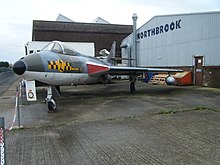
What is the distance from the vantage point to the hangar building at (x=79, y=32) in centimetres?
3625

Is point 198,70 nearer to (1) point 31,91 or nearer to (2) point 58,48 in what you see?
(2) point 58,48

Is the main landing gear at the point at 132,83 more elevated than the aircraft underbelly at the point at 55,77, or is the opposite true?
the aircraft underbelly at the point at 55,77

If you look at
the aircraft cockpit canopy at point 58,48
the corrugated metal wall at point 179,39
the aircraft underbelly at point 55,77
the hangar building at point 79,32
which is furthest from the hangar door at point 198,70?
the hangar building at point 79,32

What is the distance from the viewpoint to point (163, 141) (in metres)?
4.72

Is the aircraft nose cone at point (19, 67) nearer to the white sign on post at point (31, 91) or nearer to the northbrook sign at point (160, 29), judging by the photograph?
the white sign on post at point (31, 91)

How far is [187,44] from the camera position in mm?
17250

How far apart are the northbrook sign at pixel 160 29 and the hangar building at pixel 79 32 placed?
12936 mm

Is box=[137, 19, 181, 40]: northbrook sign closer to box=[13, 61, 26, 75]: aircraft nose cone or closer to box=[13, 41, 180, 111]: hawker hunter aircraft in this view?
box=[13, 41, 180, 111]: hawker hunter aircraft

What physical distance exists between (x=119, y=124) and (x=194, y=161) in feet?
9.19

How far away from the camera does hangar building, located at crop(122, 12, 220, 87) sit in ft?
49.5

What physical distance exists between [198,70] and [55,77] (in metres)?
12.0

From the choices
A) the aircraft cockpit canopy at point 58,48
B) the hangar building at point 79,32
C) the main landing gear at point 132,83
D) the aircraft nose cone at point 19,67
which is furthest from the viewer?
the hangar building at point 79,32

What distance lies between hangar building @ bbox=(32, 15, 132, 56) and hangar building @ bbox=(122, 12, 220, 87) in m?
14.7

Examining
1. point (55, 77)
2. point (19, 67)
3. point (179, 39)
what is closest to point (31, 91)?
point (19, 67)
